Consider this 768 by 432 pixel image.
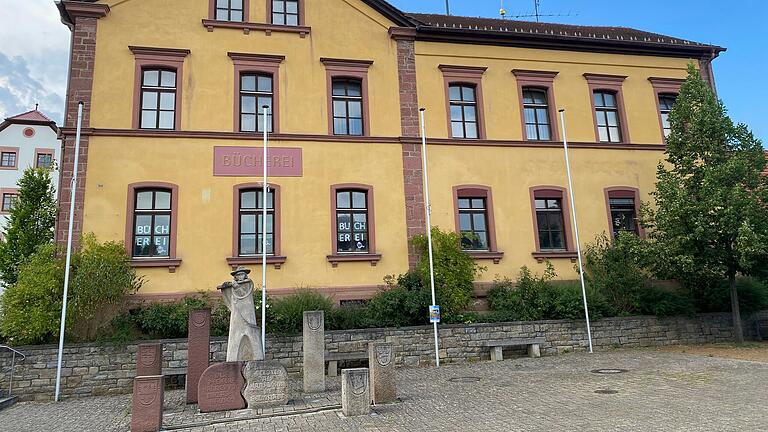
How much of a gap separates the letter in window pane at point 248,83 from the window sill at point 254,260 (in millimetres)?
5327

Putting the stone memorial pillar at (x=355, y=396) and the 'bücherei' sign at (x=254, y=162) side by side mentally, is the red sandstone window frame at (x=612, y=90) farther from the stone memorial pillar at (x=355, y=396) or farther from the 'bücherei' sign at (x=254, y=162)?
the stone memorial pillar at (x=355, y=396)

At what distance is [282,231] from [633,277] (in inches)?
412

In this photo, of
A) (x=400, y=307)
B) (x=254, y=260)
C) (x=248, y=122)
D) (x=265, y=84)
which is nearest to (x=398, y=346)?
(x=400, y=307)

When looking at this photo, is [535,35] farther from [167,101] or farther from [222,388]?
[222,388]

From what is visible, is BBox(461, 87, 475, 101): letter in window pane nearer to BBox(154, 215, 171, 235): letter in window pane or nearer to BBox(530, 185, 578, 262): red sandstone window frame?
BBox(530, 185, 578, 262): red sandstone window frame

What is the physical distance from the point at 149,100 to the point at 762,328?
20.0m

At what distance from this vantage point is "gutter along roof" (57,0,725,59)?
16.8 meters

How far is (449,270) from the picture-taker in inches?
566

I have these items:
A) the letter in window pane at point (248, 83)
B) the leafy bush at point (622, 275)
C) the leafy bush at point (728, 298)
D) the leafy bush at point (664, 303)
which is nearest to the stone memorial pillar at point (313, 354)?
the letter in window pane at point (248, 83)

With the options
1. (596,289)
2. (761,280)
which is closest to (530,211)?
(596,289)

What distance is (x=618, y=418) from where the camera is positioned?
7.04 m

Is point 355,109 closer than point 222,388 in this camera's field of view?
No

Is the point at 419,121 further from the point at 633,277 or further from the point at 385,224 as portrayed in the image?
the point at 633,277

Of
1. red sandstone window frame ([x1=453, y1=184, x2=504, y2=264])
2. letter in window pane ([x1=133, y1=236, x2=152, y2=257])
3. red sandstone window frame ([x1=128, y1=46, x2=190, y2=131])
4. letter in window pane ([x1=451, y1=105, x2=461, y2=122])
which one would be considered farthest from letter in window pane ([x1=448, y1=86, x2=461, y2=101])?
letter in window pane ([x1=133, y1=236, x2=152, y2=257])
